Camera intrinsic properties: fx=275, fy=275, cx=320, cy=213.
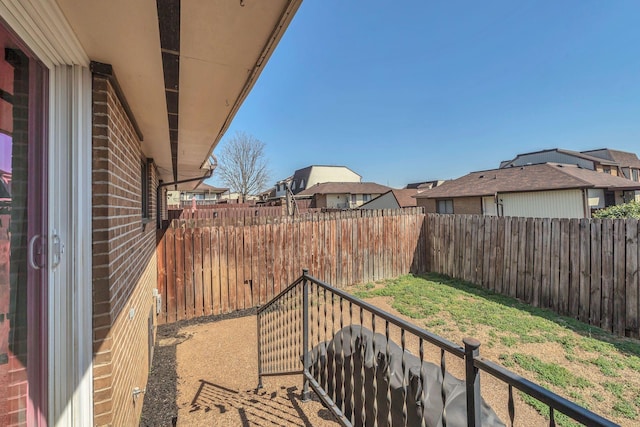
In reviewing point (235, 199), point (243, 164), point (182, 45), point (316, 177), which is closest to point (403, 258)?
point (182, 45)

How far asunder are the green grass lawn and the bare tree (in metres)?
25.1

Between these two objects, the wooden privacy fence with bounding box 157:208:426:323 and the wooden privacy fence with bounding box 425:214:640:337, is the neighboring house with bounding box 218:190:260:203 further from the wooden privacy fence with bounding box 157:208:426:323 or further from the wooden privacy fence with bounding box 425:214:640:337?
the wooden privacy fence with bounding box 425:214:640:337

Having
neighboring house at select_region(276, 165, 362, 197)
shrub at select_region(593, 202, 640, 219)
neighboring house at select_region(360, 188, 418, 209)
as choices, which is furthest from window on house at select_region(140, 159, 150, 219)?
neighboring house at select_region(276, 165, 362, 197)

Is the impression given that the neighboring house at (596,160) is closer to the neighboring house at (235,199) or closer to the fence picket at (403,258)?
the fence picket at (403,258)

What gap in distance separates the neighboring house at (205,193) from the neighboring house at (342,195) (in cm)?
1026

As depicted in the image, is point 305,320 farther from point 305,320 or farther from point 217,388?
point 217,388

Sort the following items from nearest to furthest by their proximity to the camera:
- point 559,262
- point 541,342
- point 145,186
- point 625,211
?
point 541,342 < point 145,186 < point 559,262 < point 625,211

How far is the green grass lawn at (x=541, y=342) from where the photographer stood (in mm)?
3055

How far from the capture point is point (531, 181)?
1450cm

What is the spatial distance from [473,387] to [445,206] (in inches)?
751

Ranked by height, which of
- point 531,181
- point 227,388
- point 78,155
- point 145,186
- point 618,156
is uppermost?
point 618,156

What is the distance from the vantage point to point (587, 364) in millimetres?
3609

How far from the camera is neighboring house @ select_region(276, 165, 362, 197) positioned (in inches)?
1601

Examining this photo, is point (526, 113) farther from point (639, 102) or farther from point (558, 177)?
point (558, 177)
